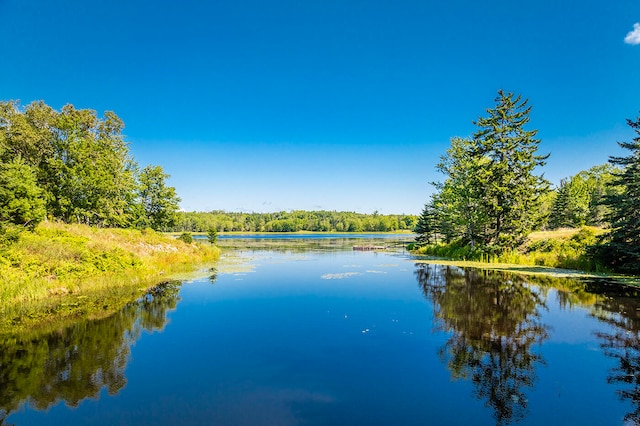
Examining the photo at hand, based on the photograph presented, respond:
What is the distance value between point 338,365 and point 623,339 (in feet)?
29.4

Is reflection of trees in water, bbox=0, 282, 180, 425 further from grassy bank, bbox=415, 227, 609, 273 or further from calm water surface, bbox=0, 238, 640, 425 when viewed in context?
grassy bank, bbox=415, 227, 609, 273

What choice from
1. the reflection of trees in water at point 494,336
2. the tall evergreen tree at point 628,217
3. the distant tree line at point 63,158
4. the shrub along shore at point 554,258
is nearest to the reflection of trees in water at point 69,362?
the reflection of trees in water at point 494,336

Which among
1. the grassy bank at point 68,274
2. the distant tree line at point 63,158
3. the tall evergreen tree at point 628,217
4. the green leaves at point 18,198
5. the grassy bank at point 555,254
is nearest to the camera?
the grassy bank at point 68,274

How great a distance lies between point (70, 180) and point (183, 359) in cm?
2879

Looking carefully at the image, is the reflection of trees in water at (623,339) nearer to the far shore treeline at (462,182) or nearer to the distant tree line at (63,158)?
the far shore treeline at (462,182)

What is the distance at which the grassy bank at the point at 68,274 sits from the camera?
14195mm

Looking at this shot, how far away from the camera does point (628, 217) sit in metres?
23.2

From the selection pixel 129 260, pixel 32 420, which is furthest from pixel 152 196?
pixel 32 420

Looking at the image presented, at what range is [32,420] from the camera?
6605 millimetres

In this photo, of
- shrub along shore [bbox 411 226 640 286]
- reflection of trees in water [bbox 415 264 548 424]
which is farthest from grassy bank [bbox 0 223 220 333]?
shrub along shore [bbox 411 226 640 286]

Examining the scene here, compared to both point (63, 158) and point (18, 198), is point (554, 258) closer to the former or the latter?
point (18, 198)

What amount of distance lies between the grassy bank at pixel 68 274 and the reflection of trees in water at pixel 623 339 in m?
16.8

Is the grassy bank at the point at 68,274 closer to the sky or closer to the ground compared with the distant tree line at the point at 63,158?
closer to the ground

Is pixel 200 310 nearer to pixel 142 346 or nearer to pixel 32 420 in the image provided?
pixel 142 346
